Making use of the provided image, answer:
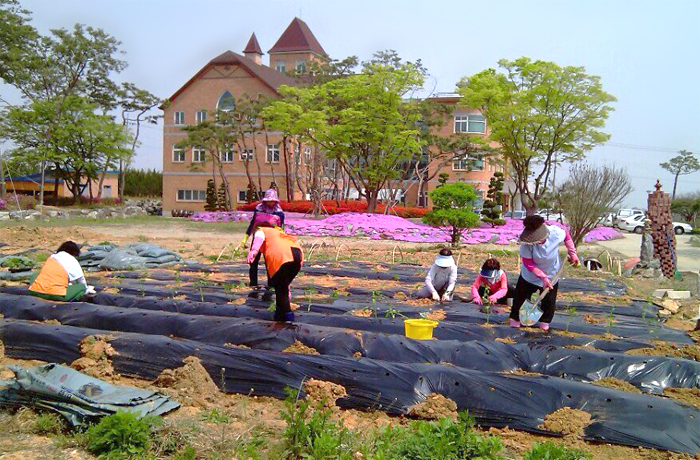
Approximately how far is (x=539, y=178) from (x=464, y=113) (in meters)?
12.3

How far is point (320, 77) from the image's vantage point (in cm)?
3117

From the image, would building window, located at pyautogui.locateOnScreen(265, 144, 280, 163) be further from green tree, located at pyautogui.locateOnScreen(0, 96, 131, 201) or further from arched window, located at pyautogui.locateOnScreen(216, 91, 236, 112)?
green tree, located at pyautogui.locateOnScreen(0, 96, 131, 201)

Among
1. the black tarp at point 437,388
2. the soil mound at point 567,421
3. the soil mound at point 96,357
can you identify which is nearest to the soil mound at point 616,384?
the black tarp at point 437,388

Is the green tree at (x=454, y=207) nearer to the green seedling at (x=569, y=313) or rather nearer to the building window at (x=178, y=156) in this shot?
the green seedling at (x=569, y=313)

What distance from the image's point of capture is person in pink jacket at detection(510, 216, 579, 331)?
5.30 m

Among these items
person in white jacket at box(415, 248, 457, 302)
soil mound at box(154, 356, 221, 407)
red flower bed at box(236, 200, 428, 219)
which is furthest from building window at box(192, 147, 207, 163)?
soil mound at box(154, 356, 221, 407)

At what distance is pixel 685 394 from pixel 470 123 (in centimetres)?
3325

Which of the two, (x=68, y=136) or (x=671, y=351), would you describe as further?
(x=68, y=136)

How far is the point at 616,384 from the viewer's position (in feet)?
14.0

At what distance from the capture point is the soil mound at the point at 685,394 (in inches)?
158

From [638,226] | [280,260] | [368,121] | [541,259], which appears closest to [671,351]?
[541,259]

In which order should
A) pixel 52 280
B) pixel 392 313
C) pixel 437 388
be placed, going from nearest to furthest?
pixel 437 388 < pixel 392 313 < pixel 52 280

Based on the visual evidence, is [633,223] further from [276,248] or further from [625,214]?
[276,248]

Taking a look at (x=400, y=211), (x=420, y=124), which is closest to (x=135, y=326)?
(x=400, y=211)
